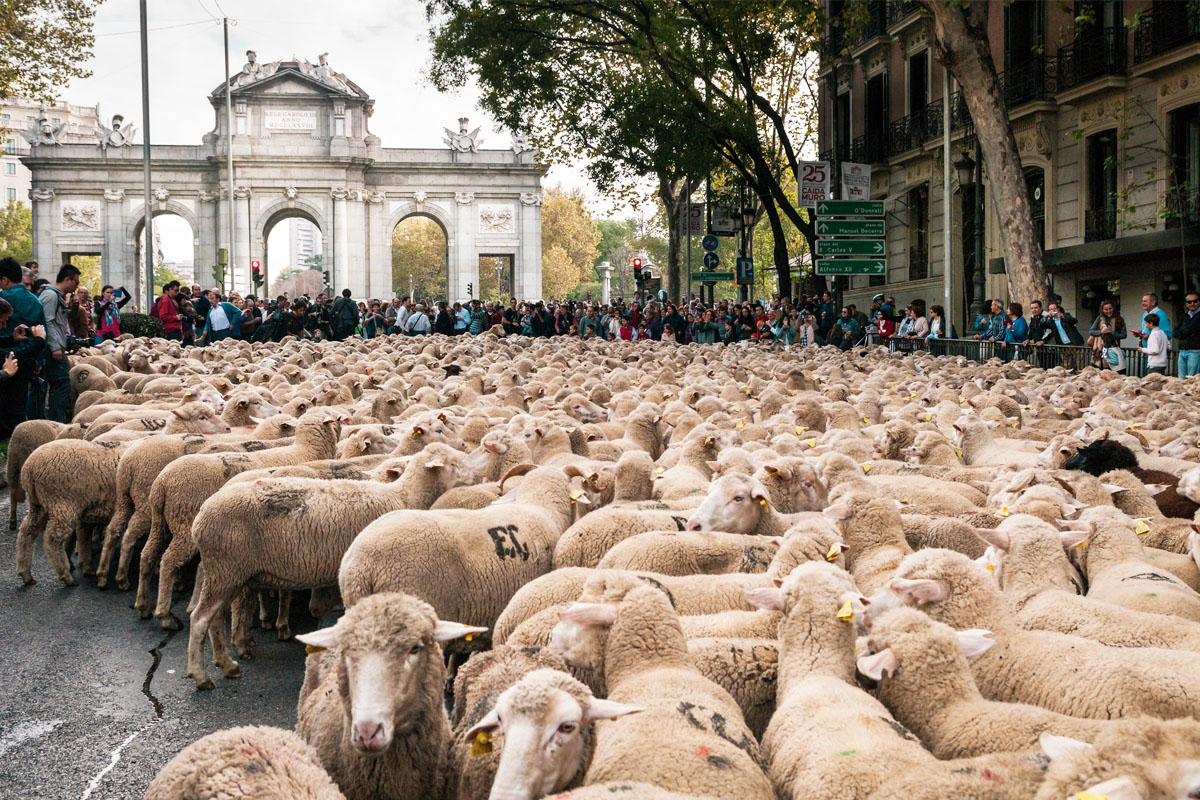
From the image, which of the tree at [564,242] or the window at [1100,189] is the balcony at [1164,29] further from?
the tree at [564,242]

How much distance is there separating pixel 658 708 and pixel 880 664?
707mm

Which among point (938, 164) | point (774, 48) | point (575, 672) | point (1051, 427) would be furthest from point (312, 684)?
point (938, 164)

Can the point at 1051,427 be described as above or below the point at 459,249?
below

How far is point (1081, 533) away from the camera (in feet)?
15.0

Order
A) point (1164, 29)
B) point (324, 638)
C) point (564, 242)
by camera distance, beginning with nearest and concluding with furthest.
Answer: point (324, 638)
point (1164, 29)
point (564, 242)

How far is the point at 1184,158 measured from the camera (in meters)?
20.5

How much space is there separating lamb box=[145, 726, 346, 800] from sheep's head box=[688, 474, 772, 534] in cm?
268

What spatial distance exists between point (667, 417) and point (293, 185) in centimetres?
5445

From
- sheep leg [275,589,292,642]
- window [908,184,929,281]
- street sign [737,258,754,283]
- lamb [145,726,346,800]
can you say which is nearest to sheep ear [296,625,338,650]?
lamb [145,726,346,800]

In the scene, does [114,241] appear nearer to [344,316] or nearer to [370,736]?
[344,316]

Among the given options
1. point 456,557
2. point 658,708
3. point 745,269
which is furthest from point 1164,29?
point 658,708

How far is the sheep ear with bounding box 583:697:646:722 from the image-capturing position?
273 cm

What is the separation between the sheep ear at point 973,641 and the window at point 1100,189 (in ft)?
69.3

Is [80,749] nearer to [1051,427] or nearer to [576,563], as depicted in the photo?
[576,563]
